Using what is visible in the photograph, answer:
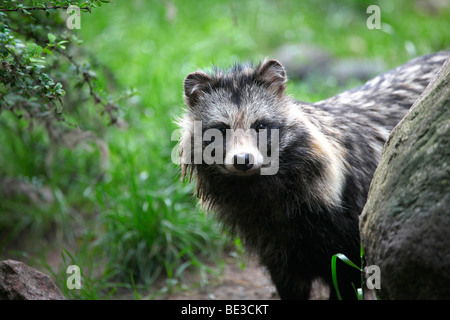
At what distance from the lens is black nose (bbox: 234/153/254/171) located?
328cm

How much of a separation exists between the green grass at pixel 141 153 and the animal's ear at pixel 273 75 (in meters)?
0.79

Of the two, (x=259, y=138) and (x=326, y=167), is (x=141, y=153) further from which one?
(x=326, y=167)

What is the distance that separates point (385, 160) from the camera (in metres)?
3.08

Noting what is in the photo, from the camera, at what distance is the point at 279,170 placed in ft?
11.9

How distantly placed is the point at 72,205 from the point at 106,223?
4.41 ft

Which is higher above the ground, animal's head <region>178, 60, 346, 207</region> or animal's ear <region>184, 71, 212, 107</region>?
animal's ear <region>184, 71, 212, 107</region>

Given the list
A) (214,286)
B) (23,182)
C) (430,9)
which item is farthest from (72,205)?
(430,9)

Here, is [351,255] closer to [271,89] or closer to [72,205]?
[271,89]

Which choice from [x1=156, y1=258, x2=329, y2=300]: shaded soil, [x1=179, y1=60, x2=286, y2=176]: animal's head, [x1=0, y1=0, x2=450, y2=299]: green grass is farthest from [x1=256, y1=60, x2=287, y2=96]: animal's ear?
[x1=156, y1=258, x2=329, y2=300]: shaded soil

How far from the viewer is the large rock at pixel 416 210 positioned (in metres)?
2.41

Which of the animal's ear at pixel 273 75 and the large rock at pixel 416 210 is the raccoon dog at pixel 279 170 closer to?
the animal's ear at pixel 273 75

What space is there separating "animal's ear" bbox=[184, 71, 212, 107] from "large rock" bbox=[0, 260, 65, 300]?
172 centimetres

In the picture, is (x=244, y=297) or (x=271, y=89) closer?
(x=271, y=89)

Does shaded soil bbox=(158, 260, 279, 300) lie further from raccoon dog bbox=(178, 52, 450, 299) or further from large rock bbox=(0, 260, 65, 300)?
large rock bbox=(0, 260, 65, 300)
